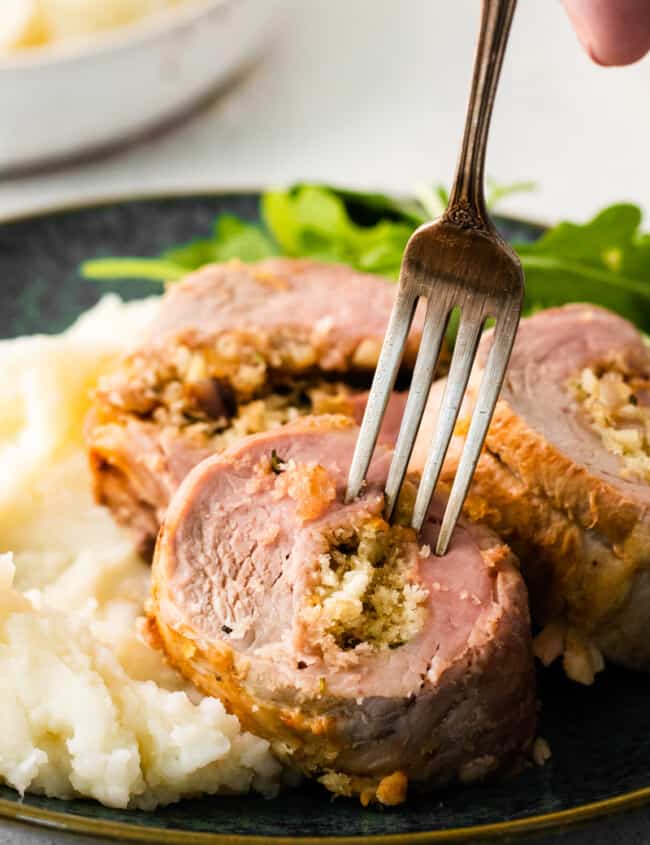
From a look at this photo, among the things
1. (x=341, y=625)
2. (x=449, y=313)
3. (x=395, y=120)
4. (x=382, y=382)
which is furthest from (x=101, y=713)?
(x=395, y=120)

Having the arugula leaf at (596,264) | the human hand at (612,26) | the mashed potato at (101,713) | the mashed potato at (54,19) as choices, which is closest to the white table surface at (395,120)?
the mashed potato at (54,19)

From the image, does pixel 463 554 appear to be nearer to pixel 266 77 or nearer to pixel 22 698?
pixel 22 698

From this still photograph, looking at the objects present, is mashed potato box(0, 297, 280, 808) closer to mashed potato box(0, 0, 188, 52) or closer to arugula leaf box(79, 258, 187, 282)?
arugula leaf box(79, 258, 187, 282)

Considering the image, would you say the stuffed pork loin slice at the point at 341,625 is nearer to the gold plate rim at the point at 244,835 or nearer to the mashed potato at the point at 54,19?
the gold plate rim at the point at 244,835

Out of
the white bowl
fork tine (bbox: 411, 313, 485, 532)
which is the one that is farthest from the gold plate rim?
the white bowl

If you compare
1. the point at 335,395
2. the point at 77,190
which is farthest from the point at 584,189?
the point at 335,395

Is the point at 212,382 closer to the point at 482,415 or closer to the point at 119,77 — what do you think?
the point at 482,415
